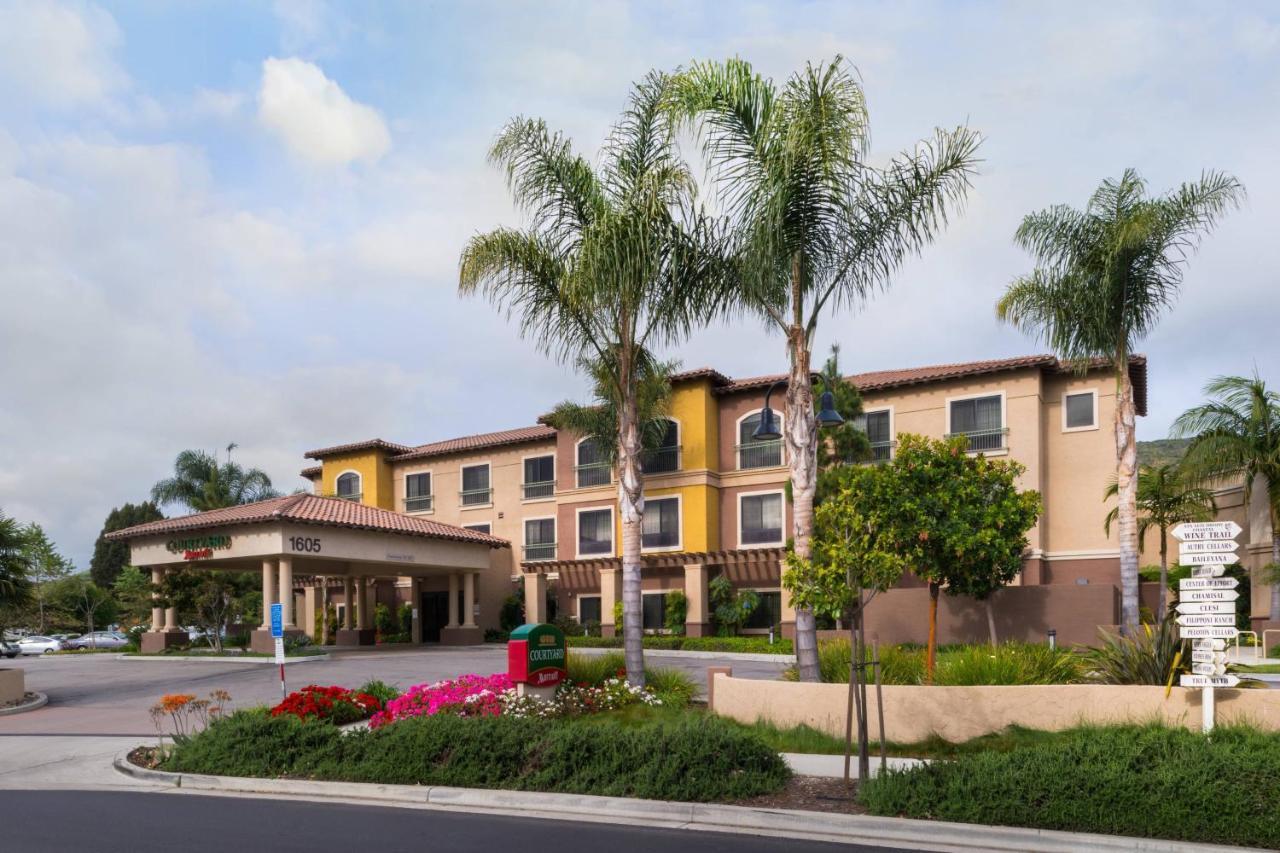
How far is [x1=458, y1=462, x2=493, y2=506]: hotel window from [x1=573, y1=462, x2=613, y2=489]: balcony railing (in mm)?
6215

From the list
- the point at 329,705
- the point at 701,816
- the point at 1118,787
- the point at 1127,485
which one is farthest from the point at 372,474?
the point at 1118,787

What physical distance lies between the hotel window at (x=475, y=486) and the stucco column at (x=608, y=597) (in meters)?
8.45

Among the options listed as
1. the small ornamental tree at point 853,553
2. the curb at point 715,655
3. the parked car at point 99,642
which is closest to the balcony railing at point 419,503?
the curb at point 715,655

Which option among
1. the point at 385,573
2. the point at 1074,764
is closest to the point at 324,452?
the point at 385,573

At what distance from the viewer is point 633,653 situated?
17.1m

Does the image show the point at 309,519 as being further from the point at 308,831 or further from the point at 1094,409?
the point at 308,831

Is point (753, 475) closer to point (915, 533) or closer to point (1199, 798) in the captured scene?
point (915, 533)

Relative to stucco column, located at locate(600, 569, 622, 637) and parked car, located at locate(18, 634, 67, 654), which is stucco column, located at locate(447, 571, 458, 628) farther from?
parked car, located at locate(18, 634, 67, 654)

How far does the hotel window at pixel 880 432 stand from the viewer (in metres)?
39.1

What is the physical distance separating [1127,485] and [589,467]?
2535 centimetres

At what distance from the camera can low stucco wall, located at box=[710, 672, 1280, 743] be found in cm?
1204

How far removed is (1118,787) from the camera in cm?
939

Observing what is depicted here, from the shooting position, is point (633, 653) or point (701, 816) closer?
point (701, 816)

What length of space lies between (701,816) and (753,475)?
3132cm
